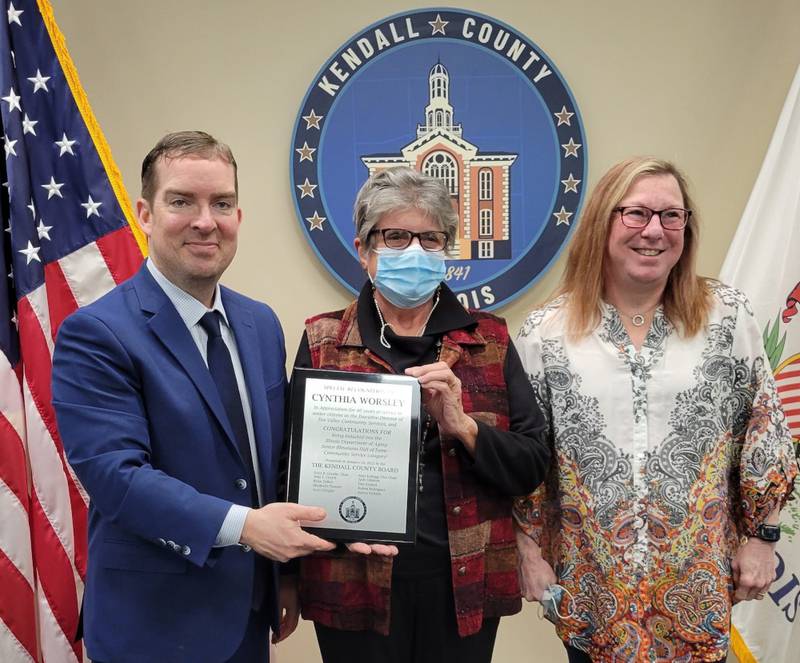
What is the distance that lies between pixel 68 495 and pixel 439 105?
1.70 metres

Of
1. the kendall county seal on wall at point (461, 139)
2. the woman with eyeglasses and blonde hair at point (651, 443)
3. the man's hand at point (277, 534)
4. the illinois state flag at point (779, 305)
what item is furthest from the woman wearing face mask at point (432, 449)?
the illinois state flag at point (779, 305)

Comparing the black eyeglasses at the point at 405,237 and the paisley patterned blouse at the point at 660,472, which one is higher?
the black eyeglasses at the point at 405,237

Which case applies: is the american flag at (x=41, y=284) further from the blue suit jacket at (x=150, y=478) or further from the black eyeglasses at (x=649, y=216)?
the black eyeglasses at (x=649, y=216)

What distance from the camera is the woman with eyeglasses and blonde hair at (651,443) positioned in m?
1.67

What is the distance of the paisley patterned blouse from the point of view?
5.46 ft

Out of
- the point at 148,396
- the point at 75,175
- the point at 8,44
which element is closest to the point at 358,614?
the point at 148,396

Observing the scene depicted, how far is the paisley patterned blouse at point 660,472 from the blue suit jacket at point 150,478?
0.72 metres

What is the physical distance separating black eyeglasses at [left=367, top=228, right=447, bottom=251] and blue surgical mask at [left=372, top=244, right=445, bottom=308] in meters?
0.02

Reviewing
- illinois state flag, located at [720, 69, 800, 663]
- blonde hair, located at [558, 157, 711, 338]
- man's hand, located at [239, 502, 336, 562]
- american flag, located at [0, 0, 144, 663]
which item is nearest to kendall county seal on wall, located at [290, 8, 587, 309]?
illinois state flag, located at [720, 69, 800, 663]

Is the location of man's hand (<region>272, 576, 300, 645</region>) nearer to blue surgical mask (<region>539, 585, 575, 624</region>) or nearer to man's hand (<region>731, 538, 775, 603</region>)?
blue surgical mask (<region>539, 585, 575, 624</region>)

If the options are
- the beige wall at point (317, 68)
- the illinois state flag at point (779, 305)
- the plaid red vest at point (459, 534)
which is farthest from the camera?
the beige wall at point (317, 68)

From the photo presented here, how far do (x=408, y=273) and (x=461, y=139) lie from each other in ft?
3.92

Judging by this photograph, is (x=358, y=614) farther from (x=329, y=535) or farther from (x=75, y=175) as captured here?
(x=75, y=175)

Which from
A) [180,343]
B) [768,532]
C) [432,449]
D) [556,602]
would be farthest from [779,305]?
[180,343]
